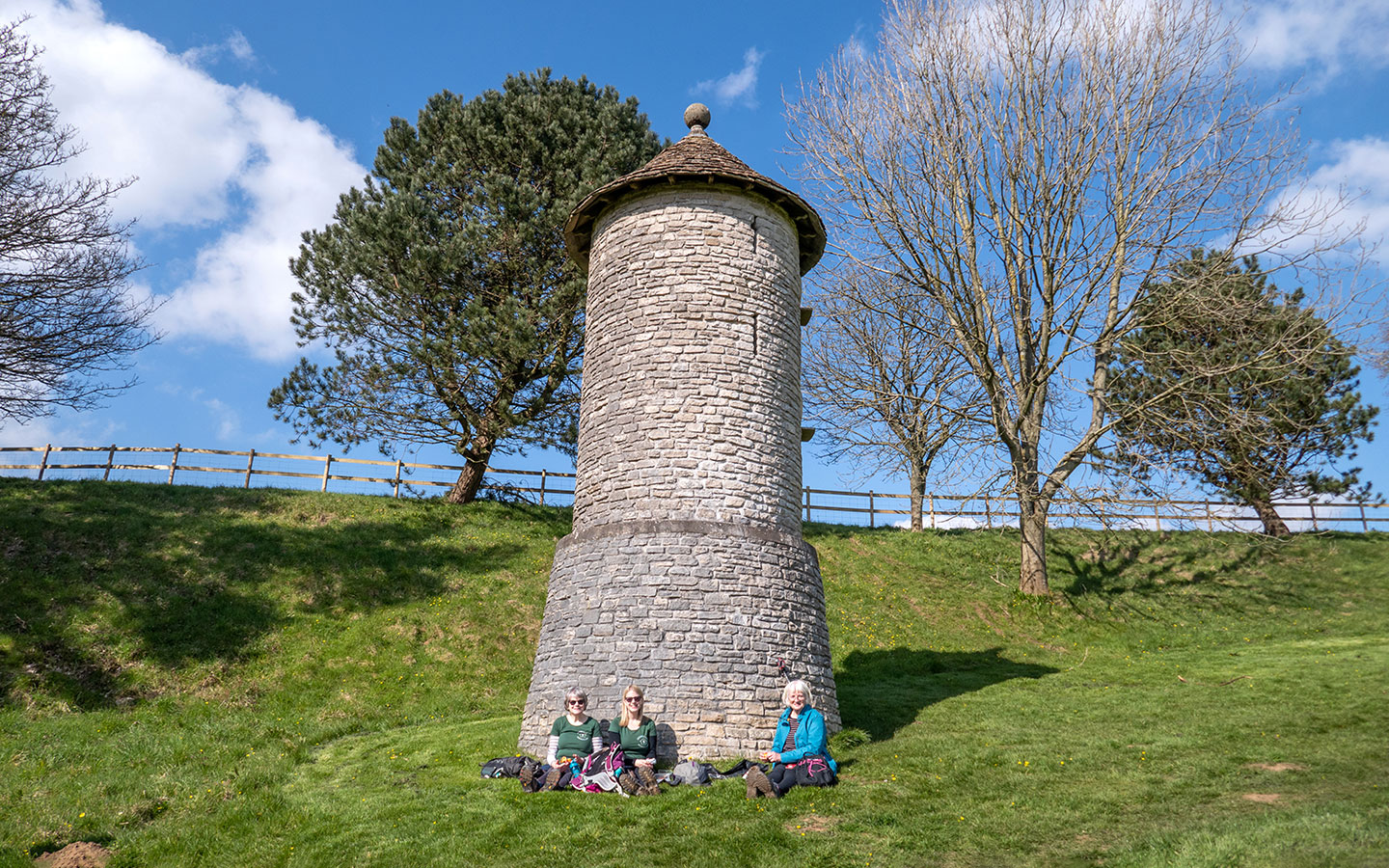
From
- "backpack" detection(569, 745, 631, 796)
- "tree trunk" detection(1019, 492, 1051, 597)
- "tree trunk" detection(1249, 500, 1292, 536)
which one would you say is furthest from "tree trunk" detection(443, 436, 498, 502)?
"tree trunk" detection(1249, 500, 1292, 536)

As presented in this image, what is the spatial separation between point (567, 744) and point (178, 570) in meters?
12.5

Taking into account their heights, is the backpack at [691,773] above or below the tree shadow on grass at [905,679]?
below

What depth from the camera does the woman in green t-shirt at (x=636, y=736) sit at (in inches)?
360

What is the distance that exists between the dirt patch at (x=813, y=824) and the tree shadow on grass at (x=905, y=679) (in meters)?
3.67

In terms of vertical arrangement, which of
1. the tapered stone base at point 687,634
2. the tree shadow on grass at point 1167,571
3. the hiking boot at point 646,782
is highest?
the tree shadow on grass at point 1167,571

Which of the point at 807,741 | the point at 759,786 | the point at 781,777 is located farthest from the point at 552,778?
the point at 807,741

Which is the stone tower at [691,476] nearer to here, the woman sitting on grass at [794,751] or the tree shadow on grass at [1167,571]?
the woman sitting on grass at [794,751]

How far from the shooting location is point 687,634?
412 inches

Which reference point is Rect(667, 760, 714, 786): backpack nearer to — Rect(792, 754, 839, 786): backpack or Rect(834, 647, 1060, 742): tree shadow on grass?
Rect(792, 754, 839, 786): backpack

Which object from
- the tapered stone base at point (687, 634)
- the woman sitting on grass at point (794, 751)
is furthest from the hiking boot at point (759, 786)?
the tapered stone base at point (687, 634)

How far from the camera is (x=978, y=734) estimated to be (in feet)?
36.6

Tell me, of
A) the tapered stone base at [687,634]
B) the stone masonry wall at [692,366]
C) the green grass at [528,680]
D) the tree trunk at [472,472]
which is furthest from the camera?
the tree trunk at [472,472]

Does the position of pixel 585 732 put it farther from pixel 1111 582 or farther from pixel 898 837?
pixel 1111 582

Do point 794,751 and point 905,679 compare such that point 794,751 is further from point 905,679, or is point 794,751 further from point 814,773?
point 905,679
